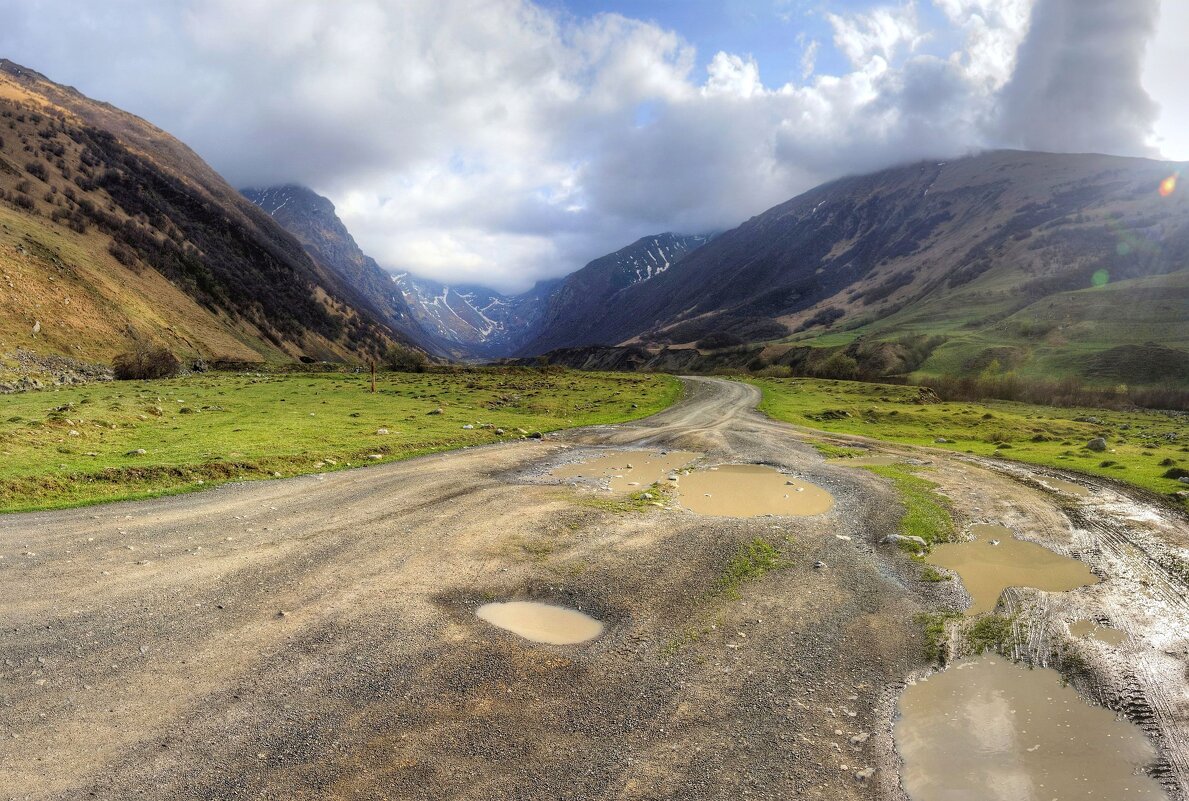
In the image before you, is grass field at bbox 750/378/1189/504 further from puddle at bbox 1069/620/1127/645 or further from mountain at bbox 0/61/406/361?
mountain at bbox 0/61/406/361

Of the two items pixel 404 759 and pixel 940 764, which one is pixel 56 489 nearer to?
pixel 404 759

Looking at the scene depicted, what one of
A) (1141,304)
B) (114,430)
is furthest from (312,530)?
(1141,304)

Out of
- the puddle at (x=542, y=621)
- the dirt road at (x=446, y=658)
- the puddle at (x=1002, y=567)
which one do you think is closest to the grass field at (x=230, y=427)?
the dirt road at (x=446, y=658)

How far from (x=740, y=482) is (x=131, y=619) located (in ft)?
64.1

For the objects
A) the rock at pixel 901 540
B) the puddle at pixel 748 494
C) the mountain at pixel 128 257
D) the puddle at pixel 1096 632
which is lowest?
the puddle at pixel 748 494

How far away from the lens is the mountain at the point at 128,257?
190 ft

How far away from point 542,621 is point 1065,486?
25305mm

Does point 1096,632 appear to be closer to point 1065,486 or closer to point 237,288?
point 1065,486

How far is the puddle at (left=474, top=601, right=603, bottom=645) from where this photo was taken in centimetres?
984

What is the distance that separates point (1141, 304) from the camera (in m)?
104

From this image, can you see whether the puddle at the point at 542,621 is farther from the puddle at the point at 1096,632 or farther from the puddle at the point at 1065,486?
the puddle at the point at 1065,486

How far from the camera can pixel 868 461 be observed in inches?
1126

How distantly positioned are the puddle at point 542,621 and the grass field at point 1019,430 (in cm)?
2491

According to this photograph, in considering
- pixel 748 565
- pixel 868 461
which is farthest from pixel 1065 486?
pixel 748 565
